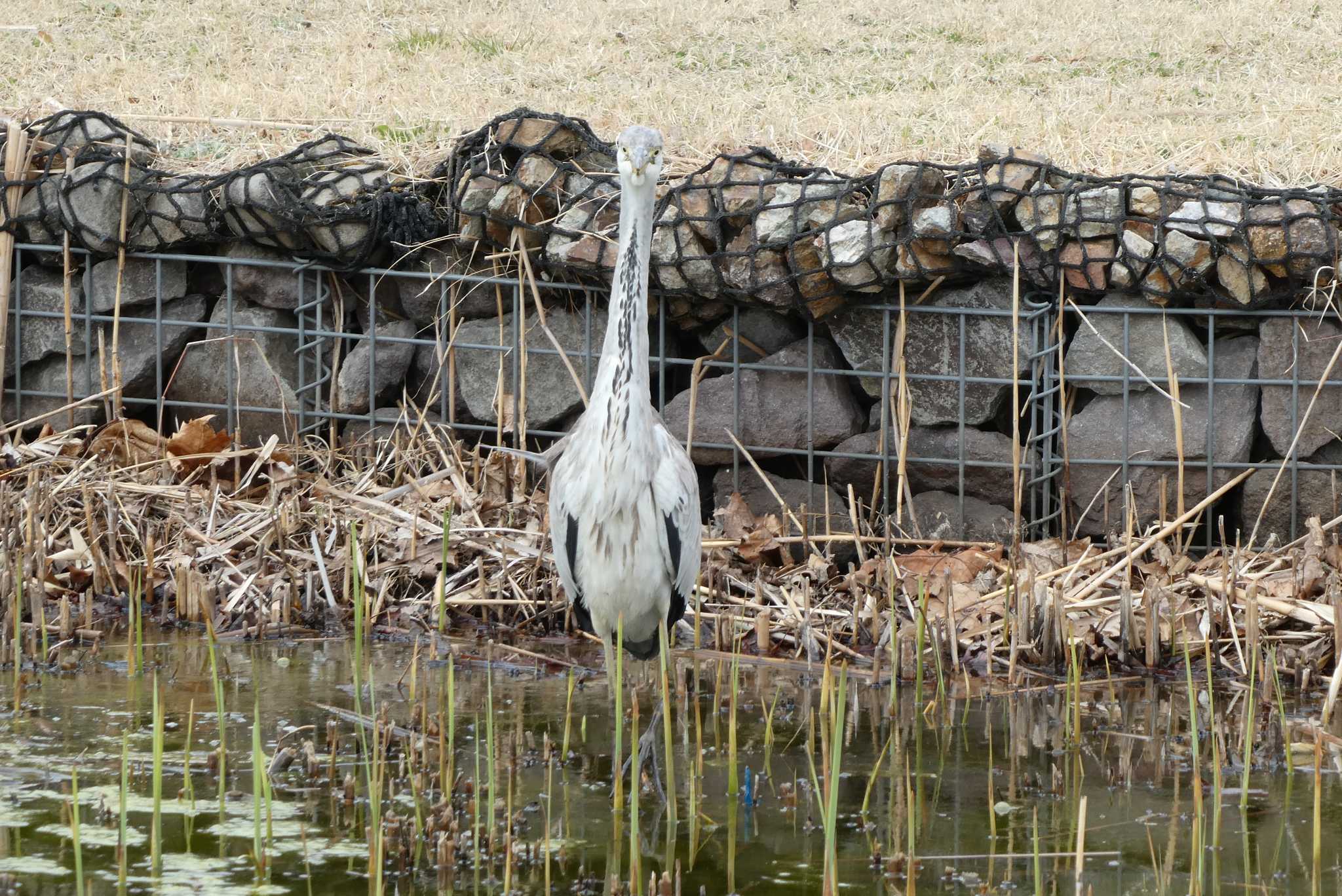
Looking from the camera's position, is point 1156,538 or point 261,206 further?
point 261,206

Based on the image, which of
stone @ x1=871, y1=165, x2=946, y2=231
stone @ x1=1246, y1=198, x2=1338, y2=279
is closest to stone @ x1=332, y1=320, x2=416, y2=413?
stone @ x1=871, y1=165, x2=946, y2=231

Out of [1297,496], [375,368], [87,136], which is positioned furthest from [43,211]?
[1297,496]

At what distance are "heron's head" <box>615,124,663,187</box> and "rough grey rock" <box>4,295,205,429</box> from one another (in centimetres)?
358

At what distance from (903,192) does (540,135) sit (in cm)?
174

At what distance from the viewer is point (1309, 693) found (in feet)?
16.8

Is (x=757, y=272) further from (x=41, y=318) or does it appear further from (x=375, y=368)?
(x=41, y=318)

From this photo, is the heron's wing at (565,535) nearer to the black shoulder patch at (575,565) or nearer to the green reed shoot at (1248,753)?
the black shoulder patch at (575,565)

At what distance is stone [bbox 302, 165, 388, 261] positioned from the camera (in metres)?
6.73

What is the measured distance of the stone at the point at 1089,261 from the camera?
602 centimetres

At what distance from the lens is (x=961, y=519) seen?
640 centimetres

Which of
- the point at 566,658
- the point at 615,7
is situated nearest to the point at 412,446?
the point at 566,658

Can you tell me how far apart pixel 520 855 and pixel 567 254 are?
3.32 meters

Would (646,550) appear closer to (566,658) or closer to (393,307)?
(566,658)

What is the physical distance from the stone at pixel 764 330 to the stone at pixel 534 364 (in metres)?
0.66
